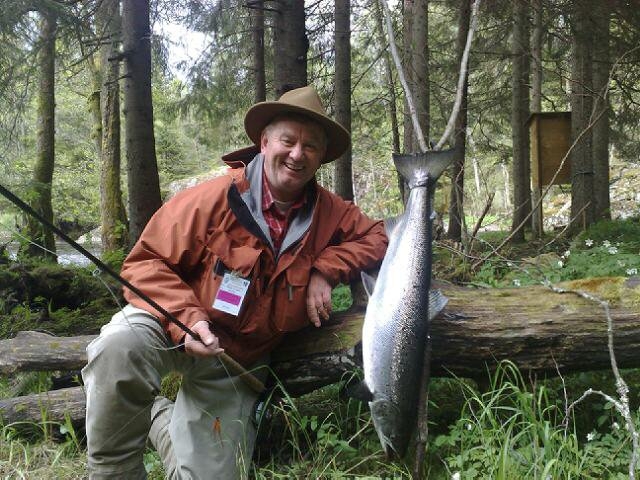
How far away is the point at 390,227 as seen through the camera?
9.67 ft

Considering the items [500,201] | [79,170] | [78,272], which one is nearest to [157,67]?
[78,272]

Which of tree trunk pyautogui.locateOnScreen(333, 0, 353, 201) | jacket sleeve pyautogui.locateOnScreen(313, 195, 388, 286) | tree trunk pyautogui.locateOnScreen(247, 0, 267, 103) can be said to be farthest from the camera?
tree trunk pyautogui.locateOnScreen(247, 0, 267, 103)

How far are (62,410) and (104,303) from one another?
315 centimetres

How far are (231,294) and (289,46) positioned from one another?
118 inches

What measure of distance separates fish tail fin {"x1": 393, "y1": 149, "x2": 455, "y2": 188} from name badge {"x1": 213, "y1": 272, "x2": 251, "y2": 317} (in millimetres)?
1065

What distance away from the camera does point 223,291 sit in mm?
2990

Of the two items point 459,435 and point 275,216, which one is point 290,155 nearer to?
point 275,216

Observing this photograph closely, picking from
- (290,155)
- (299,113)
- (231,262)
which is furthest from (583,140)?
(231,262)

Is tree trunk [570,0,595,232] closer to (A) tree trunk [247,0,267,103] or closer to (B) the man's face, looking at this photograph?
(A) tree trunk [247,0,267,103]

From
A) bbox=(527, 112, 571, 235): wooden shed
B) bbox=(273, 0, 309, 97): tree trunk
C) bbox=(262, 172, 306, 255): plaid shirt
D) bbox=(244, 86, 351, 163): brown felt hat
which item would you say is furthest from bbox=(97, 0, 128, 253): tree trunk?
bbox=(262, 172, 306, 255): plaid shirt

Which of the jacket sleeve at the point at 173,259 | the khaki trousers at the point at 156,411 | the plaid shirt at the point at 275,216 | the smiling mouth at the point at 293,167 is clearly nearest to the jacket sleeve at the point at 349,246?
the plaid shirt at the point at 275,216

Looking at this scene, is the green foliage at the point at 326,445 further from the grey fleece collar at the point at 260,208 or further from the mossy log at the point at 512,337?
the grey fleece collar at the point at 260,208

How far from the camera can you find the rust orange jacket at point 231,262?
2.95m

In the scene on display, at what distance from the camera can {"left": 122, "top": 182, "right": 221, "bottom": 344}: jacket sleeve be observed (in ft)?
9.47
